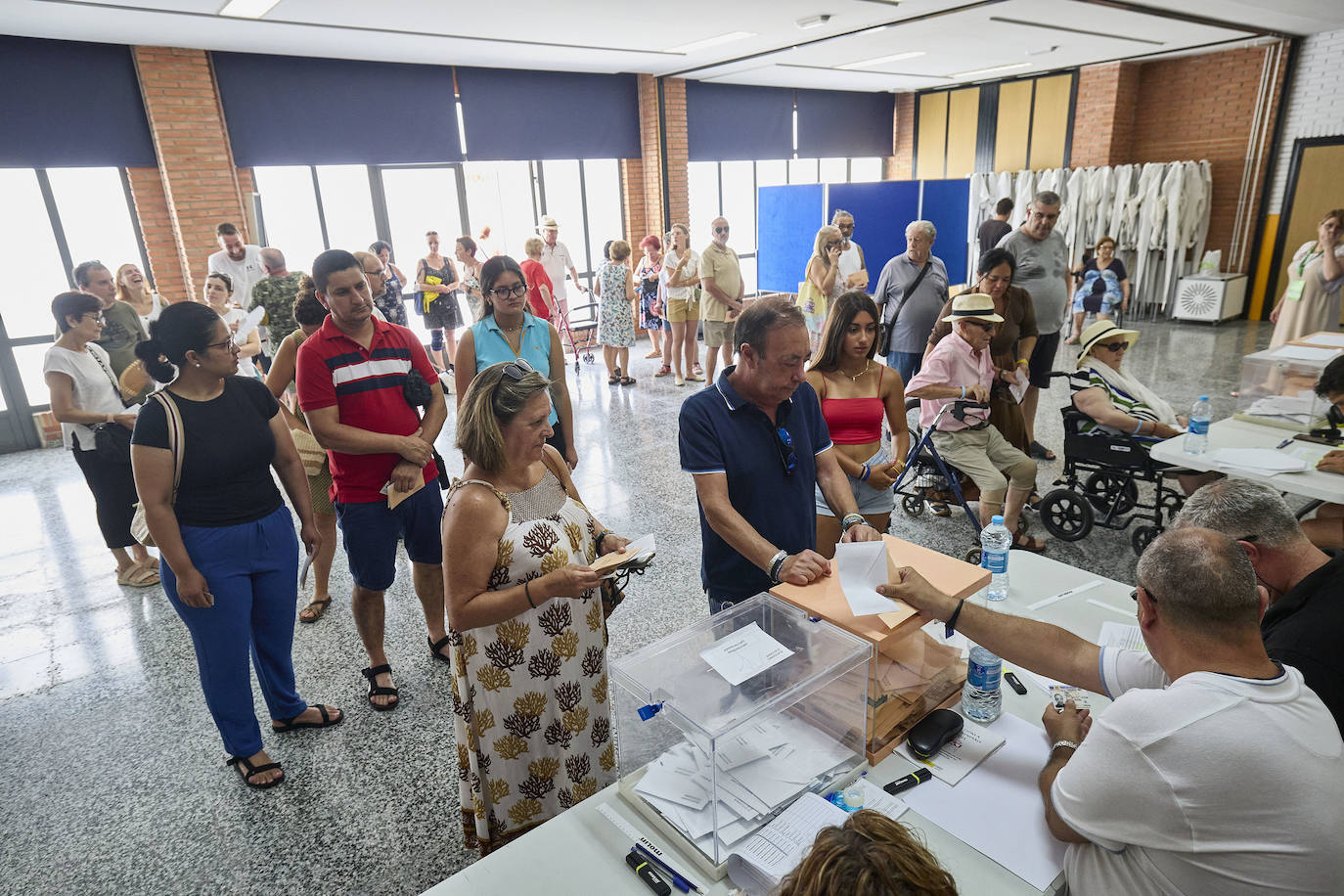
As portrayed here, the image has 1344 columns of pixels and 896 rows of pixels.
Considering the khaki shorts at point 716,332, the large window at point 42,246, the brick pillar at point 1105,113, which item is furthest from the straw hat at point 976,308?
the brick pillar at point 1105,113

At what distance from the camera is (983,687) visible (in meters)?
1.79

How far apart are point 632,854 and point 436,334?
8207mm

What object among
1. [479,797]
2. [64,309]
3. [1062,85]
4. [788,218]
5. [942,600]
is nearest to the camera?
[942,600]

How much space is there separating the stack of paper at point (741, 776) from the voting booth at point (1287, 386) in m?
3.54

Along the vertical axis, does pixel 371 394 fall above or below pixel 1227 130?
below

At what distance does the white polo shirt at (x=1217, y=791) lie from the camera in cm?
120

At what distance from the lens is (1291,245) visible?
401 inches

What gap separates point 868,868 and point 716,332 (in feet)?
23.7

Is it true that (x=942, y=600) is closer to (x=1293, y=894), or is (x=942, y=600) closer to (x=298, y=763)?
(x=1293, y=894)

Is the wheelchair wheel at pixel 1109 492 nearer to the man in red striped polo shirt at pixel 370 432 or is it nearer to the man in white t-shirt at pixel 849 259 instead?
the man in white t-shirt at pixel 849 259

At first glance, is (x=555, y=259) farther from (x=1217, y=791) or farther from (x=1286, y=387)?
(x=1217, y=791)

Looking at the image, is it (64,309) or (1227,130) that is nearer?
(64,309)

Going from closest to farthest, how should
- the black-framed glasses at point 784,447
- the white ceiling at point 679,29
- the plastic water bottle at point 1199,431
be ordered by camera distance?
1. the black-framed glasses at point 784,447
2. the plastic water bottle at point 1199,431
3. the white ceiling at point 679,29

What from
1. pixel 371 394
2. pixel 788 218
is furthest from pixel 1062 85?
pixel 371 394
